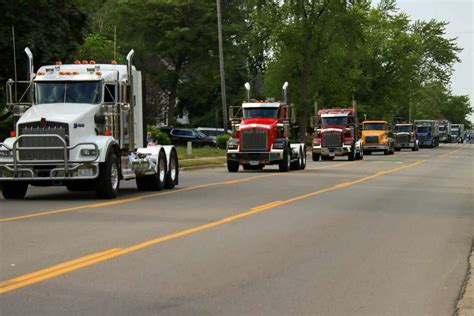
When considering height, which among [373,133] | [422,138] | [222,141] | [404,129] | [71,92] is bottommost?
[422,138]

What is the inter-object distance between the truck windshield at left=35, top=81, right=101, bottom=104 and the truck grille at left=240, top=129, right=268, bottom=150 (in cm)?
1276

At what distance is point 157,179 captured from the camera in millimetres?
20391

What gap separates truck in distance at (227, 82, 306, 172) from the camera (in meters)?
30.1

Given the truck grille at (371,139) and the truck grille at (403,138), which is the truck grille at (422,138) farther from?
the truck grille at (371,139)

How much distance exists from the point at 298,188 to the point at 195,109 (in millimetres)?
58028

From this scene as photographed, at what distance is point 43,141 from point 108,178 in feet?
5.29

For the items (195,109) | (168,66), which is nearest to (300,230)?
(168,66)

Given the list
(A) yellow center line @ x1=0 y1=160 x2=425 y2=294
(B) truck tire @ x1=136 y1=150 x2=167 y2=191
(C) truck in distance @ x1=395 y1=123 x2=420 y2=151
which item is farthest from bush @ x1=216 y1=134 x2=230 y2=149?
(A) yellow center line @ x1=0 y1=160 x2=425 y2=294

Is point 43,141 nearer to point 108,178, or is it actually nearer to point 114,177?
point 108,178

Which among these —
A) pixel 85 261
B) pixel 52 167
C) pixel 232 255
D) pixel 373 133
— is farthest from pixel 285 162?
pixel 373 133

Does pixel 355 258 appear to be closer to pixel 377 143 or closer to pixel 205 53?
pixel 377 143

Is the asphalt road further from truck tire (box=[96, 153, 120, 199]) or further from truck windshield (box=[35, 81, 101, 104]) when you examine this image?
truck windshield (box=[35, 81, 101, 104])

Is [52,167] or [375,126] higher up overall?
[375,126]

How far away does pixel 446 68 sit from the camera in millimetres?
100062
